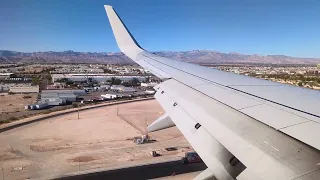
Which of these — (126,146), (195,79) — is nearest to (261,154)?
(195,79)

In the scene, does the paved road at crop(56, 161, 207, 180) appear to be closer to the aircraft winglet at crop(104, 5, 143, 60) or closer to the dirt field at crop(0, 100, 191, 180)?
the dirt field at crop(0, 100, 191, 180)

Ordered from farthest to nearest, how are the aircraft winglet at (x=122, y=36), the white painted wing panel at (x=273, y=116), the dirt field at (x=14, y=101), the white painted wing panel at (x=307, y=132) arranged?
the dirt field at (x=14, y=101), the aircraft winglet at (x=122, y=36), the white painted wing panel at (x=273, y=116), the white painted wing panel at (x=307, y=132)

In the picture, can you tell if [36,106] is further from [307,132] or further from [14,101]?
[307,132]

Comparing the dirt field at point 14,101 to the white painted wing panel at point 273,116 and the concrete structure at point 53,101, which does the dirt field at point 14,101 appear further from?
the white painted wing panel at point 273,116

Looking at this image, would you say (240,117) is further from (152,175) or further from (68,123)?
(68,123)

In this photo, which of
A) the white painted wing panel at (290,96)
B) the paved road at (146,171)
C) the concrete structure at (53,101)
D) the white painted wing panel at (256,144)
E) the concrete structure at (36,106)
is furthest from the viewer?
the concrete structure at (53,101)

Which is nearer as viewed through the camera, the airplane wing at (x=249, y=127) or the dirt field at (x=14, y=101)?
the airplane wing at (x=249, y=127)

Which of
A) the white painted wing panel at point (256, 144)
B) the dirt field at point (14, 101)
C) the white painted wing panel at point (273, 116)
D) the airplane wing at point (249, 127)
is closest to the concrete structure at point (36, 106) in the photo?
the dirt field at point (14, 101)

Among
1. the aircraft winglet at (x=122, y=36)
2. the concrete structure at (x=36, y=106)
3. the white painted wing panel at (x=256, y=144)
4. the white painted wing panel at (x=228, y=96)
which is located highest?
the aircraft winglet at (x=122, y=36)
